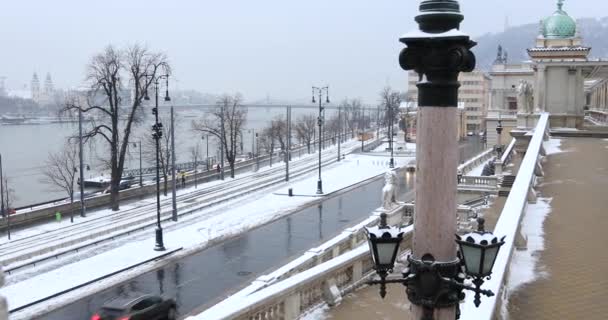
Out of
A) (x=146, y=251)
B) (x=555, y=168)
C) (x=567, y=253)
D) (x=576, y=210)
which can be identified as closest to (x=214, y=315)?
(x=567, y=253)

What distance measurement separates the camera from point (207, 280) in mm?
23516

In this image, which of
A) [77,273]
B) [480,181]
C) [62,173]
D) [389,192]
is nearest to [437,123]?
[389,192]

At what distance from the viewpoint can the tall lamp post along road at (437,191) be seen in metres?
4.72

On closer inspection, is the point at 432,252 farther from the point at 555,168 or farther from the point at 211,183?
the point at 211,183

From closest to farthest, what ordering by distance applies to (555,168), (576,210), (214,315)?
(214,315) → (576,210) → (555,168)

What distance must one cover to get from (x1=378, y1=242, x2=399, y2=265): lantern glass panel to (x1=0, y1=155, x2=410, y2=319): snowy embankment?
58.6 feet

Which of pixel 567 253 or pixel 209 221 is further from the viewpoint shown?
pixel 209 221

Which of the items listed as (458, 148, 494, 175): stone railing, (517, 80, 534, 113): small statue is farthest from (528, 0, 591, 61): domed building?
(517, 80, 534, 113): small statue

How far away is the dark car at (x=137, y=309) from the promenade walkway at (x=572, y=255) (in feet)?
31.5

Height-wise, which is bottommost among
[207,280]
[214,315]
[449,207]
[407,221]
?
[207,280]

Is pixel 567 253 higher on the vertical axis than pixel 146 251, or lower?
higher

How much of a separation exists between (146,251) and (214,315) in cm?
2078

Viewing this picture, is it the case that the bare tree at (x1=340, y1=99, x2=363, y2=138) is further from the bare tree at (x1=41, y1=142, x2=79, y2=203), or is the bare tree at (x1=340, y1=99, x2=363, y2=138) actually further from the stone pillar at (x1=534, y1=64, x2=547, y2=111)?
the stone pillar at (x1=534, y1=64, x2=547, y2=111)

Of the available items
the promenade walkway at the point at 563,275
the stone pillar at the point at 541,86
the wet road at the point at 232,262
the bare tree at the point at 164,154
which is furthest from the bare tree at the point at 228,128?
→ the promenade walkway at the point at 563,275
